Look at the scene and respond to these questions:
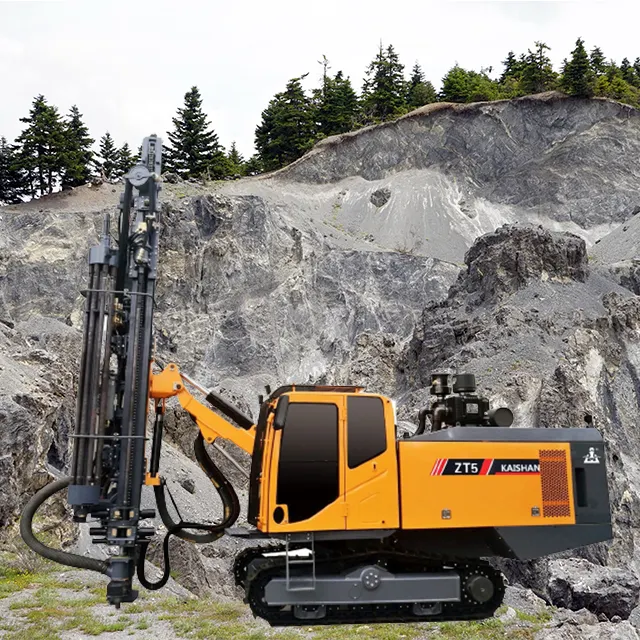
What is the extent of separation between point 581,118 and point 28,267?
43.9m

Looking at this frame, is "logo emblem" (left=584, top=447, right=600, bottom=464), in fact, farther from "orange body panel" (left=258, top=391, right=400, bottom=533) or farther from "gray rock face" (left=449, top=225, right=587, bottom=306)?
"gray rock face" (left=449, top=225, right=587, bottom=306)

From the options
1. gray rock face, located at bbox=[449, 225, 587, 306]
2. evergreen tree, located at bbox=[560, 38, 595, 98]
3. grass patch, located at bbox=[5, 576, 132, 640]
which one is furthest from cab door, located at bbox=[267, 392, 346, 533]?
evergreen tree, located at bbox=[560, 38, 595, 98]

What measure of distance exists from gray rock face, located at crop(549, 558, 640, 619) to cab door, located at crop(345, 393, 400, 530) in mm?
9002

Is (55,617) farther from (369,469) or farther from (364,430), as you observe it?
(364,430)

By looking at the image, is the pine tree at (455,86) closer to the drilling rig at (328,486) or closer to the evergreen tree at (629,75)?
the evergreen tree at (629,75)

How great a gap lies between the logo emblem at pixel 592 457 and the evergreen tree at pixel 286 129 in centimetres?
5151

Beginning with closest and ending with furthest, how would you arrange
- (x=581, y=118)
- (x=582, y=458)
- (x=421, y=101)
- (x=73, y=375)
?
(x=582, y=458)
(x=73, y=375)
(x=581, y=118)
(x=421, y=101)

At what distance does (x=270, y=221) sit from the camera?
137 feet

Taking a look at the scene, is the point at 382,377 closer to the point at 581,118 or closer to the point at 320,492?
the point at 320,492

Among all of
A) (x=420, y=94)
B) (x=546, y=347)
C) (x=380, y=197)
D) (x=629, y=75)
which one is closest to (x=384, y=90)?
(x=420, y=94)

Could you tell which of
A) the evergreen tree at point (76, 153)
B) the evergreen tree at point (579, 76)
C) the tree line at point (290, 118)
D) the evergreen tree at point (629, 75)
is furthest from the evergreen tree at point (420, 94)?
the evergreen tree at point (76, 153)

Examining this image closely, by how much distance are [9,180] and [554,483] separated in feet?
164

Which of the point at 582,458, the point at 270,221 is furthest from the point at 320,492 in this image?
the point at 270,221

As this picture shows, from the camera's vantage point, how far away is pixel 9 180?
156ft
